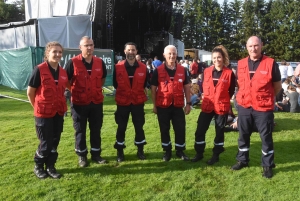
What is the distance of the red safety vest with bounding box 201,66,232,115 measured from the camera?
407cm

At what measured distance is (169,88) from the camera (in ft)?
13.6

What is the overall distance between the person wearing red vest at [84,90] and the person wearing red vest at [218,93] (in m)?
1.52

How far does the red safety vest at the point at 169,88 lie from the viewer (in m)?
4.14

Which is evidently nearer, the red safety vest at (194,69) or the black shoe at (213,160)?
the black shoe at (213,160)

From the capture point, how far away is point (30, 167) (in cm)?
414

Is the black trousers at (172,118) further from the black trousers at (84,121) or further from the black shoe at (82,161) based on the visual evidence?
the black shoe at (82,161)

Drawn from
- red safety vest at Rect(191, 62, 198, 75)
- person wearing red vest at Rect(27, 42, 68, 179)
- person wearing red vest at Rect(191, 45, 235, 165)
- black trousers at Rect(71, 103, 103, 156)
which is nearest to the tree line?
red safety vest at Rect(191, 62, 198, 75)

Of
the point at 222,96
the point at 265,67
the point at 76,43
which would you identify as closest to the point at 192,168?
the point at 222,96

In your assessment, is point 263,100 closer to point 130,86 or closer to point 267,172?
point 267,172

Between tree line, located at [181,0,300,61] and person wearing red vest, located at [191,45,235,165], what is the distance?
148 feet

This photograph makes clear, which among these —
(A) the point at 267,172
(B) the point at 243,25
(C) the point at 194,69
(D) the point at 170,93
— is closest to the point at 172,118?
(D) the point at 170,93

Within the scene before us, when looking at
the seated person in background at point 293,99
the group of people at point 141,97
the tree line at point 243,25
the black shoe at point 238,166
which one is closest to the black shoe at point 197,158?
the group of people at point 141,97

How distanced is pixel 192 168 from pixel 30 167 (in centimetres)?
232

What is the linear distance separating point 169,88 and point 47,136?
1.76m
